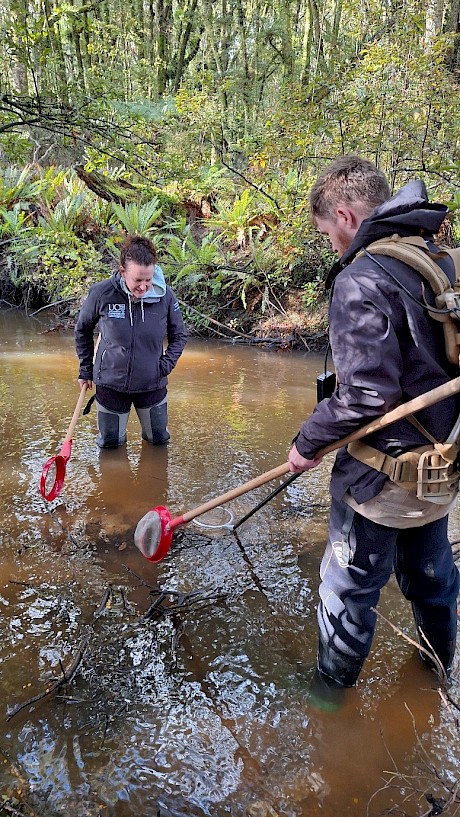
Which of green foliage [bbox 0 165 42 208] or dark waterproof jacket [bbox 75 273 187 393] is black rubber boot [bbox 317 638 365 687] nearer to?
dark waterproof jacket [bbox 75 273 187 393]

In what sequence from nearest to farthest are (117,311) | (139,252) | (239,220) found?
(139,252), (117,311), (239,220)

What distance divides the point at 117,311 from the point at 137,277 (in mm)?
402

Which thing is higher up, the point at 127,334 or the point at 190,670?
the point at 127,334

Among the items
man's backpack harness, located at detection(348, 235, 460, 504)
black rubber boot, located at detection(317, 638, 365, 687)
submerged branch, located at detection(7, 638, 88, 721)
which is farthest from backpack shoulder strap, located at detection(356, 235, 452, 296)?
submerged branch, located at detection(7, 638, 88, 721)

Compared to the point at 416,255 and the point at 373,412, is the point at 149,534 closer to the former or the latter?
the point at 373,412

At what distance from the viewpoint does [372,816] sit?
2.03 metres

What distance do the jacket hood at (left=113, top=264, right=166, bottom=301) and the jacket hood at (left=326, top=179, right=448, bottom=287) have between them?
9.55ft

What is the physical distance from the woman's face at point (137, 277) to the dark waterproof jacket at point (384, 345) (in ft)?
8.71

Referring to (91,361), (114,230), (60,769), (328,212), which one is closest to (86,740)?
(60,769)

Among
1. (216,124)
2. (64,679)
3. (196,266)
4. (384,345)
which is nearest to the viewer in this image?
(384,345)

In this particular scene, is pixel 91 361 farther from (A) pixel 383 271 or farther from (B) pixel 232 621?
(A) pixel 383 271

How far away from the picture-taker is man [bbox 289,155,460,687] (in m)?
2.03

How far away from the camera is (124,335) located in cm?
482

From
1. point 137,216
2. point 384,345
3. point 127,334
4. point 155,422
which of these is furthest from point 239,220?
point 384,345
